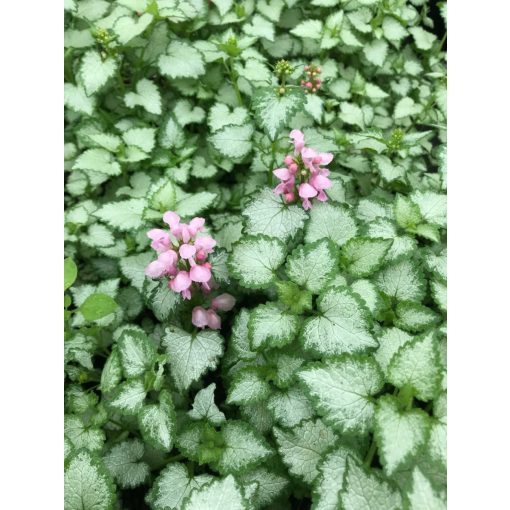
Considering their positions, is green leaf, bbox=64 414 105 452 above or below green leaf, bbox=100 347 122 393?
below

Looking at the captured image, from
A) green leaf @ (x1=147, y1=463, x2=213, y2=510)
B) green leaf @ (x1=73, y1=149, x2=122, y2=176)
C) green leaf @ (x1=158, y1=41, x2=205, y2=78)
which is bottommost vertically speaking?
green leaf @ (x1=147, y1=463, x2=213, y2=510)

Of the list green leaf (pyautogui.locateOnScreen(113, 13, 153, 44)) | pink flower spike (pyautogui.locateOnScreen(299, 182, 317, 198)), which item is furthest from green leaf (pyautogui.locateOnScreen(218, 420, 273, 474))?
green leaf (pyautogui.locateOnScreen(113, 13, 153, 44))

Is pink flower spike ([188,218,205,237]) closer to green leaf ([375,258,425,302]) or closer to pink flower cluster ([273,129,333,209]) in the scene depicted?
pink flower cluster ([273,129,333,209])

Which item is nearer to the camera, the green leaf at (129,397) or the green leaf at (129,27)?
the green leaf at (129,397)

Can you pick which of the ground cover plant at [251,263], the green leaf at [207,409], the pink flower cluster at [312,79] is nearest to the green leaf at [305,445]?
the ground cover plant at [251,263]

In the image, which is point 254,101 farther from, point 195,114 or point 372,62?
point 372,62

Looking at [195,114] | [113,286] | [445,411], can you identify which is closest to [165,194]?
[113,286]

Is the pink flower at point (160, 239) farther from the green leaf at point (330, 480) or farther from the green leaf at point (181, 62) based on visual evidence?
the green leaf at point (181, 62)

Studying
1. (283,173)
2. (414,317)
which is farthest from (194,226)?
(414,317)
